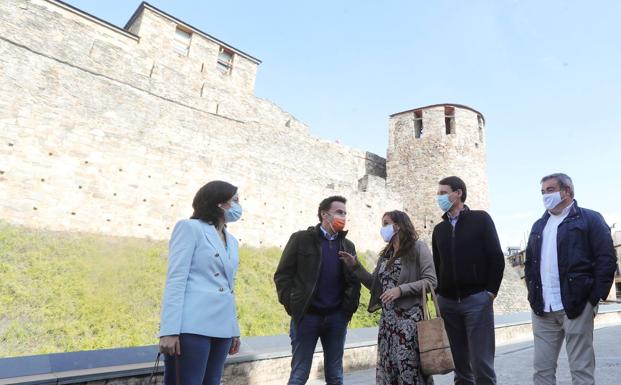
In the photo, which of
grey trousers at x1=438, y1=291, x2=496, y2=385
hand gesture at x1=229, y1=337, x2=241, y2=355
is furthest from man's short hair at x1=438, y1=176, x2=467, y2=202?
hand gesture at x1=229, y1=337, x2=241, y2=355

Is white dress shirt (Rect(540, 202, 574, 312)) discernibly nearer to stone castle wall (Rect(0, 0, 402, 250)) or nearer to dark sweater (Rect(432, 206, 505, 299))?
dark sweater (Rect(432, 206, 505, 299))

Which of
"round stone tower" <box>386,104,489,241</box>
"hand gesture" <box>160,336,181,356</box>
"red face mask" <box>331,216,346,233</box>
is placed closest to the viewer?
"hand gesture" <box>160,336,181,356</box>

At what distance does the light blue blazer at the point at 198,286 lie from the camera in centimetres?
199

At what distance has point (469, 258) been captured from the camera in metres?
3.15

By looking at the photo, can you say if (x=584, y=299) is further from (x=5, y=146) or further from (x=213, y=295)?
(x=5, y=146)

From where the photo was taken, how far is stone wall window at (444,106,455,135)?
946 inches

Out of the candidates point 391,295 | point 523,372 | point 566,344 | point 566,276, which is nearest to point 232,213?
point 391,295

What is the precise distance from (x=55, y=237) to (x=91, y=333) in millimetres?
4445

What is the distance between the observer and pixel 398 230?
304 centimetres

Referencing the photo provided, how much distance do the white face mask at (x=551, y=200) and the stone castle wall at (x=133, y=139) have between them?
11729 mm

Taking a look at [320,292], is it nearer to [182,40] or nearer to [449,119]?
[182,40]

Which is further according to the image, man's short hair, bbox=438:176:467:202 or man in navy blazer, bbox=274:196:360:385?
man's short hair, bbox=438:176:467:202

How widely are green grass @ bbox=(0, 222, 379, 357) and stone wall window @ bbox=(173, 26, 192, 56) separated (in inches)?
450

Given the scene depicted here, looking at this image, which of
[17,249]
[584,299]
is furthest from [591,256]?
[17,249]
